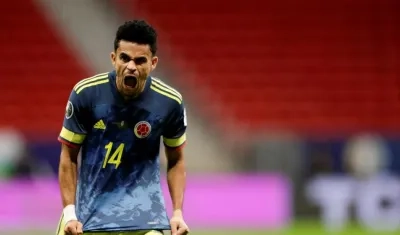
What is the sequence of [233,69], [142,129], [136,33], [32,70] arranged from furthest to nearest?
1. [233,69]
2. [32,70]
3. [142,129]
4. [136,33]

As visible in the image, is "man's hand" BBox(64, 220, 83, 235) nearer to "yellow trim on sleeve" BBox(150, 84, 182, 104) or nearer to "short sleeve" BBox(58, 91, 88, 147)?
"short sleeve" BBox(58, 91, 88, 147)

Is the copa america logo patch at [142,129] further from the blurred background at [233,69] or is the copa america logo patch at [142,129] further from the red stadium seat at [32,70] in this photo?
the red stadium seat at [32,70]

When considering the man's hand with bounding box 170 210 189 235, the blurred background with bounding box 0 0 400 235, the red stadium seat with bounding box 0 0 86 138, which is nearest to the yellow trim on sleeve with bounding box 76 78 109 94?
the man's hand with bounding box 170 210 189 235

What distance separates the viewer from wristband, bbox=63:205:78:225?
619 cm

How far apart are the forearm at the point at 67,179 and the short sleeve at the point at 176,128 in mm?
579

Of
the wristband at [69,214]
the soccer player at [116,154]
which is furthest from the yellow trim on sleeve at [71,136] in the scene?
the wristband at [69,214]

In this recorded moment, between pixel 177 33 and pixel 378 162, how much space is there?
19.6 ft

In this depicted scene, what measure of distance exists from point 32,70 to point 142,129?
1602 cm

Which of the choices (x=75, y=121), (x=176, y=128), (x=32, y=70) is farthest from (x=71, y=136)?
(x=32, y=70)

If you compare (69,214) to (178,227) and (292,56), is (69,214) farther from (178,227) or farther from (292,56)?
(292,56)

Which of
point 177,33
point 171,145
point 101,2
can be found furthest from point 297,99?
point 171,145

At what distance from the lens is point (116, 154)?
636 centimetres

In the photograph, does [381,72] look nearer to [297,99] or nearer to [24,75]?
[297,99]

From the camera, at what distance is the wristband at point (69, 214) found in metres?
6.19
